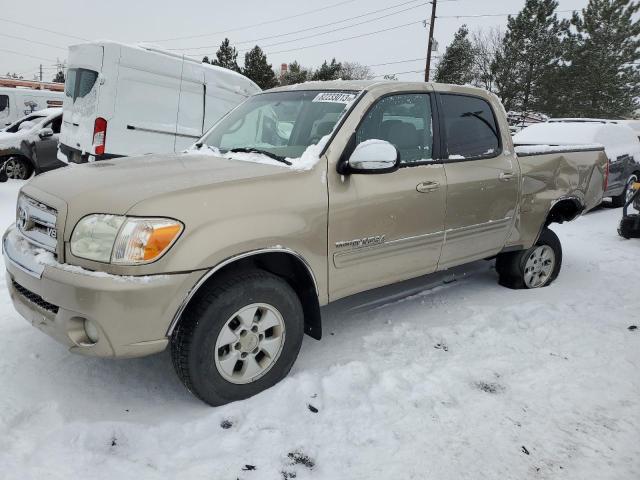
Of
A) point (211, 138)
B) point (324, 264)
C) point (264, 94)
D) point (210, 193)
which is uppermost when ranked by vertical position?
point (264, 94)

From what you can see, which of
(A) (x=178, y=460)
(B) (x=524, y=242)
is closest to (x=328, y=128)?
(A) (x=178, y=460)

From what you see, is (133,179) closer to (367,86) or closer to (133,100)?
(367,86)

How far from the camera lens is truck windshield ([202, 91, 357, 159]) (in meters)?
3.35

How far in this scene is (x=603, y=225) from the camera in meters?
8.38

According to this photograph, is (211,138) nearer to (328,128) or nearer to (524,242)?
(328,128)

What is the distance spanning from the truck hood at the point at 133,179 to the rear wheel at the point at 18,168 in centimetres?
911

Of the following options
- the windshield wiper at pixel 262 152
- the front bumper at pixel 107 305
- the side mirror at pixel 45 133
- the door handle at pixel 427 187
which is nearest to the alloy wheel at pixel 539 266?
the door handle at pixel 427 187

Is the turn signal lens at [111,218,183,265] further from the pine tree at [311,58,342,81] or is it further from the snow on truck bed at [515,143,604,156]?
the pine tree at [311,58,342,81]

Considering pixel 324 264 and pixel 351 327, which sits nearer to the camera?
pixel 324 264

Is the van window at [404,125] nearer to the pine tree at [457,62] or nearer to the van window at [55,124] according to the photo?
the van window at [55,124]

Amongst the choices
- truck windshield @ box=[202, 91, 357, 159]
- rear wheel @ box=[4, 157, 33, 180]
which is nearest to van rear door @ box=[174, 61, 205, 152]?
rear wheel @ box=[4, 157, 33, 180]

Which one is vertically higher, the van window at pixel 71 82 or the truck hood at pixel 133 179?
the van window at pixel 71 82

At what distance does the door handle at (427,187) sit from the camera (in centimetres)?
356

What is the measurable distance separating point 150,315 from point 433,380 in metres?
1.78
